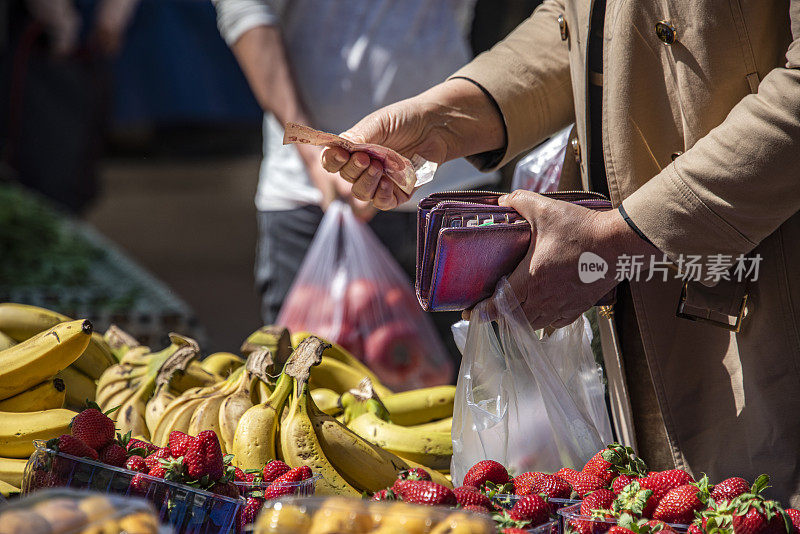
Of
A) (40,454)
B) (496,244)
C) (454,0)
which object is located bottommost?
(40,454)

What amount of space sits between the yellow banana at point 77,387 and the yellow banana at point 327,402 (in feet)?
1.62

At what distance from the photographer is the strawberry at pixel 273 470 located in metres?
1.45

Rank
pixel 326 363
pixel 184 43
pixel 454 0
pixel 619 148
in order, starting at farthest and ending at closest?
1. pixel 184 43
2. pixel 454 0
3. pixel 326 363
4. pixel 619 148

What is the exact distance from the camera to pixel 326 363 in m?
2.13

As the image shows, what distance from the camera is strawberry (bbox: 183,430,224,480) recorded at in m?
1.35

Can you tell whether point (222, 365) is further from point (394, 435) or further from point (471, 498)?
point (471, 498)

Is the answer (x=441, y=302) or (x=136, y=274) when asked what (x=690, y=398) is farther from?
(x=136, y=274)

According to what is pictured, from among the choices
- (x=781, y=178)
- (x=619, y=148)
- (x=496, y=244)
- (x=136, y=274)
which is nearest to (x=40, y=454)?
(x=496, y=244)

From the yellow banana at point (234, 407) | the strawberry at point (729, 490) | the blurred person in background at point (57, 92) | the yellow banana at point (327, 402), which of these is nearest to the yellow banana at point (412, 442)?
the yellow banana at point (327, 402)

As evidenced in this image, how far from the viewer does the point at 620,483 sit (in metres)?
1.39

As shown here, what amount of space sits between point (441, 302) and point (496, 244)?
145 mm

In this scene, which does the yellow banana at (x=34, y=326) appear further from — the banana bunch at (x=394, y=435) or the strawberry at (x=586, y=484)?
the strawberry at (x=586, y=484)

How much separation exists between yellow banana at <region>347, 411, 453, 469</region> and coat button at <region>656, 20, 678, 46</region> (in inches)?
34.6
